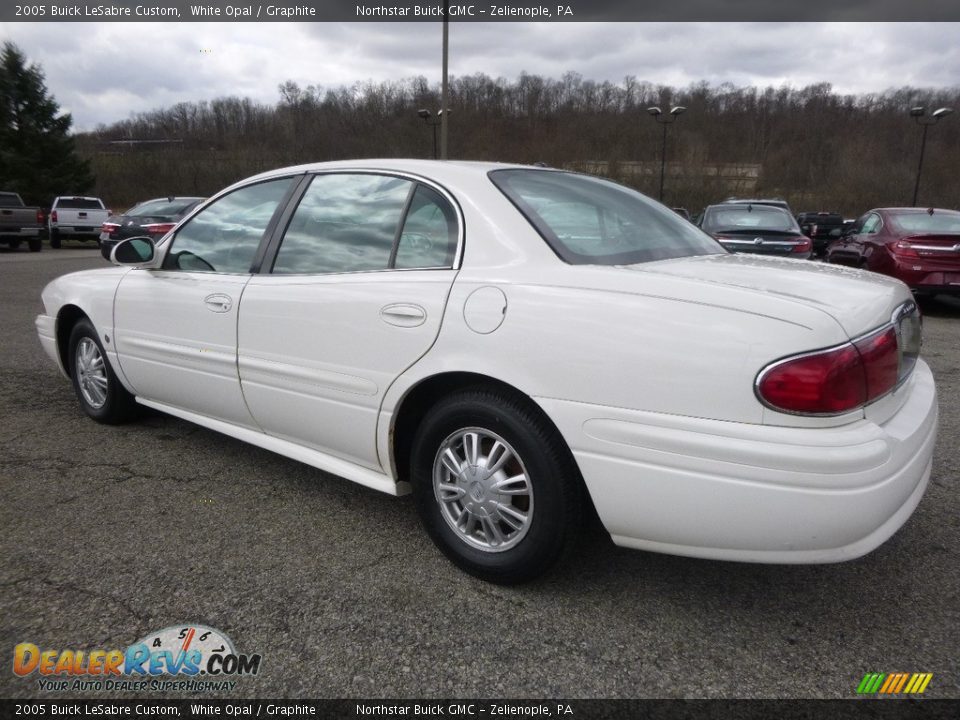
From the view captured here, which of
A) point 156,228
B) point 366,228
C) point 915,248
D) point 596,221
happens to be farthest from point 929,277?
point 156,228

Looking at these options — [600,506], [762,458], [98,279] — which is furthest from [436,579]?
[98,279]

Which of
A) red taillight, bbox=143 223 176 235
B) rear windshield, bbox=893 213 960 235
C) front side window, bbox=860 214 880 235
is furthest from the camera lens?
red taillight, bbox=143 223 176 235

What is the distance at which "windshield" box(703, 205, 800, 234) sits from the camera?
33.0ft

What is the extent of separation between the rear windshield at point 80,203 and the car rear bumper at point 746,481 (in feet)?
83.7

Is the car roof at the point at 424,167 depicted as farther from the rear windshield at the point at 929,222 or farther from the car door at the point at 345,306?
the rear windshield at the point at 929,222

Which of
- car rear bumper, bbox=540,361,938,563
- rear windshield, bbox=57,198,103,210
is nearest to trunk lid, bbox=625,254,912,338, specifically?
car rear bumper, bbox=540,361,938,563

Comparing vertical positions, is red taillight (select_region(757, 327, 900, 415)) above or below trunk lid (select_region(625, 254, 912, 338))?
below

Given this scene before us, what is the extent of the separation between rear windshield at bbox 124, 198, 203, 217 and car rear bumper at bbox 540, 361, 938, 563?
13.9 meters

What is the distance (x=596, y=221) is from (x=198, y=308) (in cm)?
193

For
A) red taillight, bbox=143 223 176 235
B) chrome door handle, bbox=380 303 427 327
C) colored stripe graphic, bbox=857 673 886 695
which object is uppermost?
chrome door handle, bbox=380 303 427 327

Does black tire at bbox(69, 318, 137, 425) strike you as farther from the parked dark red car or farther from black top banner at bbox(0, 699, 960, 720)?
the parked dark red car

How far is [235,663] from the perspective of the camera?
203cm

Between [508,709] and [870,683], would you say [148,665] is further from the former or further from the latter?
[870,683]

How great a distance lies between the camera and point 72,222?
72.8 ft
